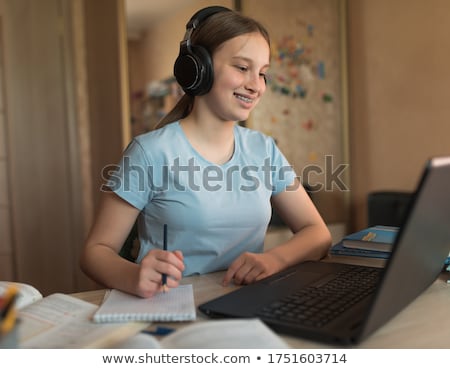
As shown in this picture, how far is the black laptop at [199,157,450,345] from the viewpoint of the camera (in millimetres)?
602

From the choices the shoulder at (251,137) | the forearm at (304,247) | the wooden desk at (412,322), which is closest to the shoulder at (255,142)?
the shoulder at (251,137)

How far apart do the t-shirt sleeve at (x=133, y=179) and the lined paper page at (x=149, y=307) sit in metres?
0.30

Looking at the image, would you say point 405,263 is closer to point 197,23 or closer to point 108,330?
point 108,330

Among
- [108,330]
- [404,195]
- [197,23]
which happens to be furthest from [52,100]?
[108,330]

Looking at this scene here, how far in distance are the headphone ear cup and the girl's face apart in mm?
23

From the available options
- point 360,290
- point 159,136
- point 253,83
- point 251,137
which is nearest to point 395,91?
point 251,137

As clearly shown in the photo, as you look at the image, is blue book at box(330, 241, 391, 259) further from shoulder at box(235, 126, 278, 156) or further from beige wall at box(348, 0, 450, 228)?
beige wall at box(348, 0, 450, 228)

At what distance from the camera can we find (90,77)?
2975mm

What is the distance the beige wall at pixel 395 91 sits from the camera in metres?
2.76

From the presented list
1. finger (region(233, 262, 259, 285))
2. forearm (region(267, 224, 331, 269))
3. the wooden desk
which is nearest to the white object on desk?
the wooden desk

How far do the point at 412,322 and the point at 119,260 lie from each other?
1.82 ft

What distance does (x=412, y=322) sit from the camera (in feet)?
2.49

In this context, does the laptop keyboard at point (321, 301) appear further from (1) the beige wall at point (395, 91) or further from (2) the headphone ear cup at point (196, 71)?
(1) the beige wall at point (395, 91)
